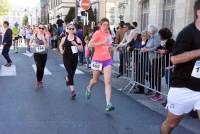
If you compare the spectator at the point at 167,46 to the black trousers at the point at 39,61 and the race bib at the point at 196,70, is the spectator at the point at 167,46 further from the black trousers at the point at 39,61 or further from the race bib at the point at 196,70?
the race bib at the point at 196,70

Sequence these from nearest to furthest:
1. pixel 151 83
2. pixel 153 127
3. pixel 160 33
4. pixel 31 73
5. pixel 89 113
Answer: pixel 153 127
pixel 89 113
pixel 160 33
pixel 151 83
pixel 31 73

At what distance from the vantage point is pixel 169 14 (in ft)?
62.2

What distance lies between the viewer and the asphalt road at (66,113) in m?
6.21

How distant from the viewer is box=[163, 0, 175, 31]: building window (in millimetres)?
18594

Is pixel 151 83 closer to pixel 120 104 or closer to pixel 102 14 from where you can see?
pixel 120 104

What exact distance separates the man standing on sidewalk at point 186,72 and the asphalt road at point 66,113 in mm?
2010

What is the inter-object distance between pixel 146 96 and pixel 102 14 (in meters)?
31.3

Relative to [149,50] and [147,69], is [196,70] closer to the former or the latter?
[149,50]

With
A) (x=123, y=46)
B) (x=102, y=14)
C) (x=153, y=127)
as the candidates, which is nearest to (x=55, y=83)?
(x=123, y=46)

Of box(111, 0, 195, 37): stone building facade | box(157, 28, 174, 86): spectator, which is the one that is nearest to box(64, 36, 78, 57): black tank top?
box(157, 28, 174, 86): spectator

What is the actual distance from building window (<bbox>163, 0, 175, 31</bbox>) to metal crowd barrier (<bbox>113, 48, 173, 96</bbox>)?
8361 millimetres

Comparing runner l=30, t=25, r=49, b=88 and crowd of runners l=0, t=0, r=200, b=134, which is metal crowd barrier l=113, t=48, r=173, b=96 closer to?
crowd of runners l=0, t=0, r=200, b=134

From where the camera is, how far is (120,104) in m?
8.34

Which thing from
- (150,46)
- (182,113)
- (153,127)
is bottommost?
(153,127)
